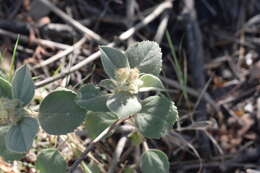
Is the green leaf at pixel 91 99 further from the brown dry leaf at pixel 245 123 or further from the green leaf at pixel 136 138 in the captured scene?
the brown dry leaf at pixel 245 123

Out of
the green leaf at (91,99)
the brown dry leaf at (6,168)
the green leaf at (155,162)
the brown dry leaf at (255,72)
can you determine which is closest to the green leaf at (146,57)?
the green leaf at (91,99)

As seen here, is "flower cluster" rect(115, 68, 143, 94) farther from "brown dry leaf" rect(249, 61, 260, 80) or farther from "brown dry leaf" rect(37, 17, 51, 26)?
"brown dry leaf" rect(249, 61, 260, 80)

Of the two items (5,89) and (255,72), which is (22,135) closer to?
(5,89)

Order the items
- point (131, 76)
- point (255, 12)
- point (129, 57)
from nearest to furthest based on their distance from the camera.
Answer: point (131, 76)
point (129, 57)
point (255, 12)

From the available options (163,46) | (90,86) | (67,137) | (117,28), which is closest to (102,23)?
(117,28)

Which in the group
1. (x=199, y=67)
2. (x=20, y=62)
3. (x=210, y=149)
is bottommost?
(x=210, y=149)

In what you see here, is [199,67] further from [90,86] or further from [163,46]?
[90,86]

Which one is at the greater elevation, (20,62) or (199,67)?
(20,62)
